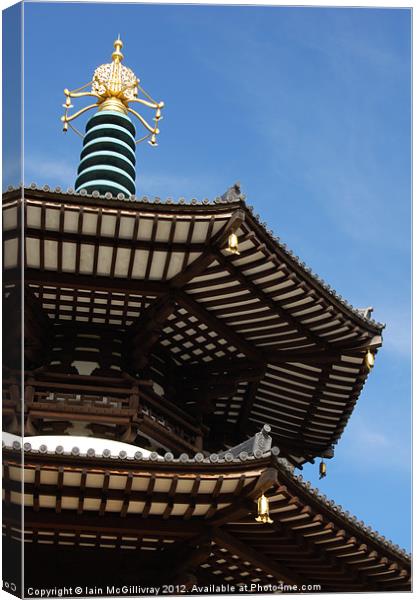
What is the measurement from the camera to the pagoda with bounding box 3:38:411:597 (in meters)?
17.1

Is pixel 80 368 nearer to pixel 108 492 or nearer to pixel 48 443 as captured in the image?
pixel 48 443

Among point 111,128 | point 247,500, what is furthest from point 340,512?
point 111,128

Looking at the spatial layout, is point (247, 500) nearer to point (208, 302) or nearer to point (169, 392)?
point (208, 302)

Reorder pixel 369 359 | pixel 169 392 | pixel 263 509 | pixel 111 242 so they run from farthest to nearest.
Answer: pixel 169 392
pixel 369 359
pixel 111 242
pixel 263 509

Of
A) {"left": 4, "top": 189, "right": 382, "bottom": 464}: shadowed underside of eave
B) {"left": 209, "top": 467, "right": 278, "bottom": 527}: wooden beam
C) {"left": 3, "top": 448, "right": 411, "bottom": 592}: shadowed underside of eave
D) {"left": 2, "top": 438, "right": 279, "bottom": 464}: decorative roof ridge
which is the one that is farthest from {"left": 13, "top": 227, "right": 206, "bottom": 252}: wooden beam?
{"left": 209, "top": 467, "right": 278, "bottom": 527}: wooden beam

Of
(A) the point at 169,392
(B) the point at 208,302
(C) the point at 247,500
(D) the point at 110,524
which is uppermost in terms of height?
(B) the point at 208,302

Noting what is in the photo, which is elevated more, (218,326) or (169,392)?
(218,326)

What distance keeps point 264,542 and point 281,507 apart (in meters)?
1.53

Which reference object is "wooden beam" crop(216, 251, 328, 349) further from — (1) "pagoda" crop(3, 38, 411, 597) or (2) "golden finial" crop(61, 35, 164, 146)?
(2) "golden finial" crop(61, 35, 164, 146)

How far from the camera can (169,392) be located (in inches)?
852

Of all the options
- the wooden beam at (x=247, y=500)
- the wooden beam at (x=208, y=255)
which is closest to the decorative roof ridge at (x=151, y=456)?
Answer: the wooden beam at (x=247, y=500)

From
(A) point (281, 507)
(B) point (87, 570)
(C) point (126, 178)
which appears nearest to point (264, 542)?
→ (A) point (281, 507)

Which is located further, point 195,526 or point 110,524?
point 195,526

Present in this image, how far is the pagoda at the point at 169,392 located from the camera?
56.1 ft
